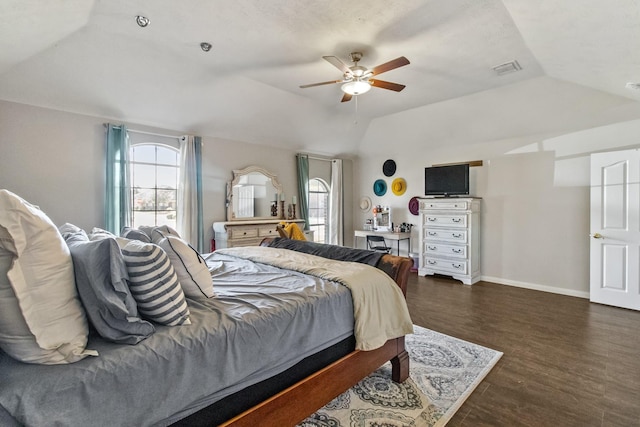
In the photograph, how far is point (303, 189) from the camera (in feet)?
20.4

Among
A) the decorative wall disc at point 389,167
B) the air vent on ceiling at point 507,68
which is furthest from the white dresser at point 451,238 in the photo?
the air vent on ceiling at point 507,68

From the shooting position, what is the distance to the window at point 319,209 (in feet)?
22.2

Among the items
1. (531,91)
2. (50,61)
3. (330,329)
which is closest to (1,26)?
(50,61)

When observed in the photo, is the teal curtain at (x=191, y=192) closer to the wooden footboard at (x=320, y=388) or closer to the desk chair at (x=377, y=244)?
the desk chair at (x=377, y=244)

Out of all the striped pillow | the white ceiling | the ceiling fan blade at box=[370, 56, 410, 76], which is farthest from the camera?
the ceiling fan blade at box=[370, 56, 410, 76]

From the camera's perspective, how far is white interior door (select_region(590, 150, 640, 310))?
372cm

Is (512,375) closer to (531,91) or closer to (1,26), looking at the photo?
(531,91)

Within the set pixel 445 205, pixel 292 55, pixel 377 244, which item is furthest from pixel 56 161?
pixel 445 205

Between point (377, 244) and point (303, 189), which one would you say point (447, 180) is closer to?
point (377, 244)

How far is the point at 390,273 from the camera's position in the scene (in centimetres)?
230

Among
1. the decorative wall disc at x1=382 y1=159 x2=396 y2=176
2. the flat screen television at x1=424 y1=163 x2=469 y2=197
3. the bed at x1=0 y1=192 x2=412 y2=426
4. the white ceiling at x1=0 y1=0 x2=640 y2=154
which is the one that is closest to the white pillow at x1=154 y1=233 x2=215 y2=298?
A: the bed at x1=0 y1=192 x2=412 y2=426

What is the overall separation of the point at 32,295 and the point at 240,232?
12.6 ft

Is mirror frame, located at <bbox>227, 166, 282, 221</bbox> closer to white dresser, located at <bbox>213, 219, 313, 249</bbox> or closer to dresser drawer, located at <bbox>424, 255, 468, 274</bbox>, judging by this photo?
white dresser, located at <bbox>213, 219, 313, 249</bbox>

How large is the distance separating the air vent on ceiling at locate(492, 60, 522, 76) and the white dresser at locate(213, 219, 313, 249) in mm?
3921
